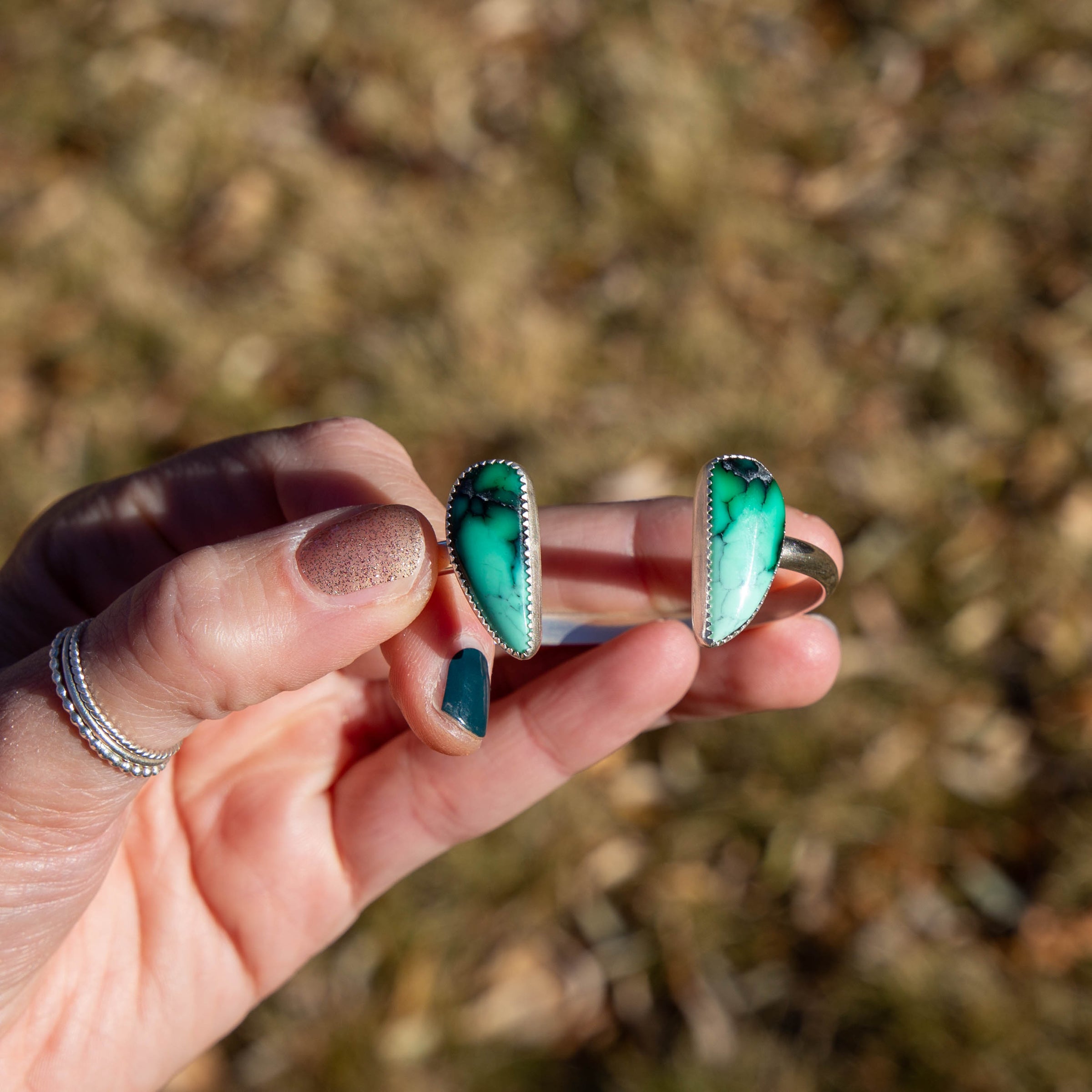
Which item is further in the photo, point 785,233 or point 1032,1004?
point 785,233

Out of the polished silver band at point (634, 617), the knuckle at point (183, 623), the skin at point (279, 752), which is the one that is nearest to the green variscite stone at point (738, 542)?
the skin at point (279, 752)

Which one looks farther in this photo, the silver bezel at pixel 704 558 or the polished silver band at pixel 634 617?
the polished silver band at pixel 634 617

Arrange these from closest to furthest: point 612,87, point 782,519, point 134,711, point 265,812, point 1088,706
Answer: point 134,711
point 782,519
point 265,812
point 1088,706
point 612,87

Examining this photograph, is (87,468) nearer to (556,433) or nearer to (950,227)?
(556,433)

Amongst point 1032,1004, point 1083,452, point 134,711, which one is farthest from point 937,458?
point 134,711

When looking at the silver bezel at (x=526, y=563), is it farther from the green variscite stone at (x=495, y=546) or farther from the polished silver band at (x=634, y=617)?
the polished silver band at (x=634, y=617)

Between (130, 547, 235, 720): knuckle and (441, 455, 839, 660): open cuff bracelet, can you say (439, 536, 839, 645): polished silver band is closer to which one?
(441, 455, 839, 660): open cuff bracelet
